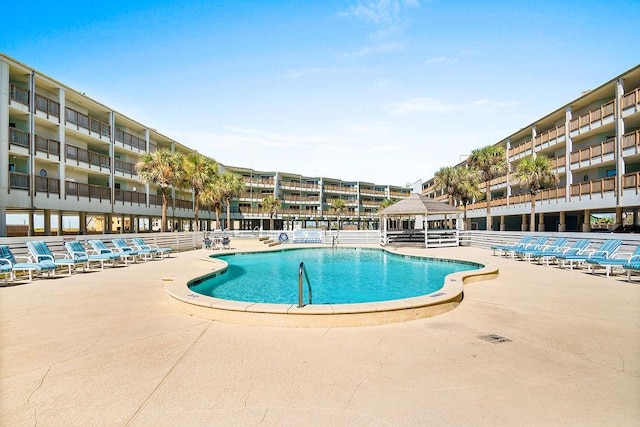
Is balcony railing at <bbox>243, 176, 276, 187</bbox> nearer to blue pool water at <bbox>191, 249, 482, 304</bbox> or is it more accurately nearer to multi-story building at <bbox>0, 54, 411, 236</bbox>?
multi-story building at <bbox>0, 54, 411, 236</bbox>

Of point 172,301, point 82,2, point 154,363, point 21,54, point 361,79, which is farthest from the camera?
point 21,54

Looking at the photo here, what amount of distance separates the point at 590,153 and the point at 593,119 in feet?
8.10

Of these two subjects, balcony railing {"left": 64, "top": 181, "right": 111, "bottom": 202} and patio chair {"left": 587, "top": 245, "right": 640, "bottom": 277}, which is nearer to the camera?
patio chair {"left": 587, "top": 245, "right": 640, "bottom": 277}

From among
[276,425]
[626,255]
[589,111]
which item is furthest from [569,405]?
[589,111]

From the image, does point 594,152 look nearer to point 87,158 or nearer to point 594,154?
point 594,154

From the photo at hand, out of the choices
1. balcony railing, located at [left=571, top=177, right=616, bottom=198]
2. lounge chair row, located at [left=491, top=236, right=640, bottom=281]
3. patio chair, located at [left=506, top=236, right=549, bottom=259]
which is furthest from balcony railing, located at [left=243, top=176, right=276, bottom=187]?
patio chair, located at [left=506, top=236, right=549, bottom=259]

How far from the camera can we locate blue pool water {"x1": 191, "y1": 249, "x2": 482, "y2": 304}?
10.2 m

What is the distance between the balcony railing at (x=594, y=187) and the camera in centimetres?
2196

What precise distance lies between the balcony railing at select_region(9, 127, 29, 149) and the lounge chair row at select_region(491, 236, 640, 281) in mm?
28068

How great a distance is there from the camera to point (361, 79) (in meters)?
15.6

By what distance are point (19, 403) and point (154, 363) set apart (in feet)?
4.26

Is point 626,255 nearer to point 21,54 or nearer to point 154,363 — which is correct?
point 154,363

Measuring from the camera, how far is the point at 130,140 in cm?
3127

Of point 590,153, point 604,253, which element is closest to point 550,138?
point 590,153
